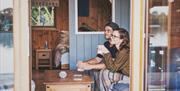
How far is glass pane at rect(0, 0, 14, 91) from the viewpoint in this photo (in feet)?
9.91

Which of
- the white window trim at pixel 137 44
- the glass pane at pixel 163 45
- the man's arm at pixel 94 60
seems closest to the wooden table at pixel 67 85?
the man's arm at pixel 94 60

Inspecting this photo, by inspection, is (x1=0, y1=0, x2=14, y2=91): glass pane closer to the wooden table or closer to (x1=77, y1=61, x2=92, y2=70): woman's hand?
the wooden table

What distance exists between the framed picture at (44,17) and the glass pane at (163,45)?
5644mm

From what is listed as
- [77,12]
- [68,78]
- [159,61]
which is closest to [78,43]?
[77,12]

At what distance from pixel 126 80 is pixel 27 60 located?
7.87 feet

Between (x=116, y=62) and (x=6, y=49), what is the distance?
259 cm

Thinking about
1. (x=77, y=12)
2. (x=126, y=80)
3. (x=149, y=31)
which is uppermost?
(x=77, y=12)

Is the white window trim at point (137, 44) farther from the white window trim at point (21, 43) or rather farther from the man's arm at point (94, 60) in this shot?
the man's arm at point (94, 60)

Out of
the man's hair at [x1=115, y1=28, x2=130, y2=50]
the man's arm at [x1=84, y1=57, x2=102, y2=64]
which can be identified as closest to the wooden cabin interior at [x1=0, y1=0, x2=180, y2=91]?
the man's arm at [x1=84, y1=57, x2=102, y2=64]

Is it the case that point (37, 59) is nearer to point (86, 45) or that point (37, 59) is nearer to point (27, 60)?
point (86, 45)

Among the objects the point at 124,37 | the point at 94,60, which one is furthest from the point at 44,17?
the point at 124,37

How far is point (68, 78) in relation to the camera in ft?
16.6

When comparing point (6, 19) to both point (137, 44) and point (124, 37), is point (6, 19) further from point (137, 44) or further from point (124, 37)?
point (124, 37)

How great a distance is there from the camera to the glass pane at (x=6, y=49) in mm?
3020
